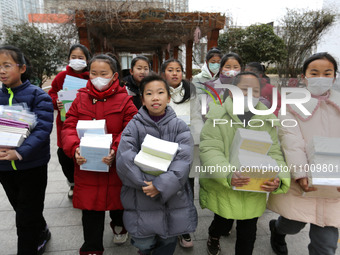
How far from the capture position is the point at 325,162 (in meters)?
1.56

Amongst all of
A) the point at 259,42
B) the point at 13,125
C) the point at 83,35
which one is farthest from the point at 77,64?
the point at 259,42

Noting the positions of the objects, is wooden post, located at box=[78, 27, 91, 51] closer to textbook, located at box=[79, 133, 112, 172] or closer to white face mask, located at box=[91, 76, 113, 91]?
white face mask, located at box=[91, 76, 113, 91]

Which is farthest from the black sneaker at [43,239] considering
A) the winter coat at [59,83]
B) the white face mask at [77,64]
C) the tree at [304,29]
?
the tree at [304,29]

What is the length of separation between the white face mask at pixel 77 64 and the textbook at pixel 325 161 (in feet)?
7.93

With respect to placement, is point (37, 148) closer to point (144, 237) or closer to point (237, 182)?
point (144, 237)

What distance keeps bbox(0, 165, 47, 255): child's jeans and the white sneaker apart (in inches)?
26.5

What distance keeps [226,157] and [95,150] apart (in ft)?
3.20

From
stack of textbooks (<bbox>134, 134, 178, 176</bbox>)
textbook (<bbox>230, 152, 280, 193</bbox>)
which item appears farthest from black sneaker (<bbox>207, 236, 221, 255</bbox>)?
stack of textbooks (<bbox>134, 134, 178, 176</bbox>)

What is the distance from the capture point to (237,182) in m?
1.66

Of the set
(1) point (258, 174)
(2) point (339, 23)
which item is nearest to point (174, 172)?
(1) point (258, 174)

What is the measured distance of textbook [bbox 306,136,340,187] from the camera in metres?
1.54

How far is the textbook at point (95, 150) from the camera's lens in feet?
5.48

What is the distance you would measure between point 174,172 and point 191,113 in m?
0.77

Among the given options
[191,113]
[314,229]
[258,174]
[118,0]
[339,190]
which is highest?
[118,0]
